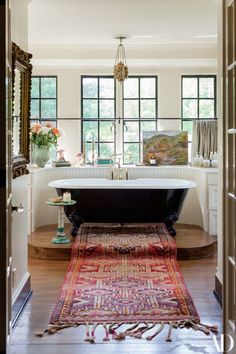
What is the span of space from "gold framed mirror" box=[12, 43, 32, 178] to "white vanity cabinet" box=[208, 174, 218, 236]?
10.4 feet

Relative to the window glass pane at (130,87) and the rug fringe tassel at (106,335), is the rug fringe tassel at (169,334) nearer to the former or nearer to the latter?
the rug fringe tassel at (106,335)

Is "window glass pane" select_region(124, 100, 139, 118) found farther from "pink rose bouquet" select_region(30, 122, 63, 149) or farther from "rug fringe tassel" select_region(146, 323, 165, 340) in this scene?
"rug fringe tassel" select_region(146, 323, 165, 340)

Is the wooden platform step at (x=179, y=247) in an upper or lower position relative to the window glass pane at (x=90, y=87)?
lower

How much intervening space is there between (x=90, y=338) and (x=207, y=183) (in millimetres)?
3840

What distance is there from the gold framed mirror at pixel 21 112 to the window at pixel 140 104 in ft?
11.4

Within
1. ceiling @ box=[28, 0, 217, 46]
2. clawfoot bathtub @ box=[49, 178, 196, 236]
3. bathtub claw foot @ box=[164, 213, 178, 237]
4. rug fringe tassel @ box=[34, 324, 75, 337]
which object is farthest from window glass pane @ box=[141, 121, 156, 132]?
rug fringe tassel @ box=[34, 324, 75, 337]

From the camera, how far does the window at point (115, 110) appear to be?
297 inches

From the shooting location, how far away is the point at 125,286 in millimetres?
4340

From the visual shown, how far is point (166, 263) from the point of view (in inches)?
202

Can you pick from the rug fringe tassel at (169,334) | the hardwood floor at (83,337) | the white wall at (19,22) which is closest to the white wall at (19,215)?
the white wall at (19,22)

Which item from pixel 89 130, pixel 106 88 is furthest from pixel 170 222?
pixel 106 88

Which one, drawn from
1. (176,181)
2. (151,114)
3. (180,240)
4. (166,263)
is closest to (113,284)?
(166,263)

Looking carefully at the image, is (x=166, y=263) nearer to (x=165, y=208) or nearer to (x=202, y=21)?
(x=165, y=208)
